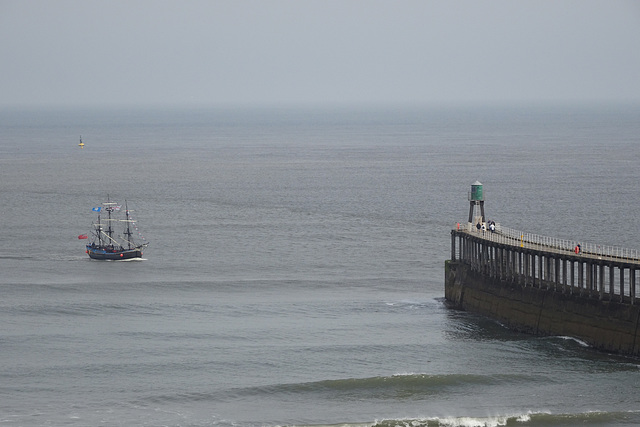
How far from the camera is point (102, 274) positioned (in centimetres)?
8775

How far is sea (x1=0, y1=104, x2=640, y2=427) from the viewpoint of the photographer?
51.2 meters

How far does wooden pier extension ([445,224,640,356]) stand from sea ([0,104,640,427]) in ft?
3.66

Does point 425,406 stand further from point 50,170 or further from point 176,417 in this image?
point 50,170

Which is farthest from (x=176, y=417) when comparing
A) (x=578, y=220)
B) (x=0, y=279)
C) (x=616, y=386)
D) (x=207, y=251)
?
(x=578, y=220)

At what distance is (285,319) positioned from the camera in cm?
6856

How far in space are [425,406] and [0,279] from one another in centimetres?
4384

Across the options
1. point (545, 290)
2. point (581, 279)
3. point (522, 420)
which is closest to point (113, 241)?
point (545, 290)

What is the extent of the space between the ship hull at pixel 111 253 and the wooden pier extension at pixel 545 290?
110 feet

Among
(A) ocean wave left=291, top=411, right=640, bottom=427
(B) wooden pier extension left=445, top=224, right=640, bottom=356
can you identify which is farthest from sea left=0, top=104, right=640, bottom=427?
(B) wooden pier extension left=445, top=224, right=640, bottom=356

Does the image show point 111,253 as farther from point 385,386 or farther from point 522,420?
point 522,420

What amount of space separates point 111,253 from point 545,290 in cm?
4668

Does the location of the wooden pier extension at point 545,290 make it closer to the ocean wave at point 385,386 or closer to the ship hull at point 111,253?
the ocean wave at point 385,386

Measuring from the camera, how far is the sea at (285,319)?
5122cm

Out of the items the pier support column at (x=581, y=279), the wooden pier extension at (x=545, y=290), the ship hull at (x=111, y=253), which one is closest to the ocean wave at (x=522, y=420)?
the wooden pier extension at (x=545, y=290)
